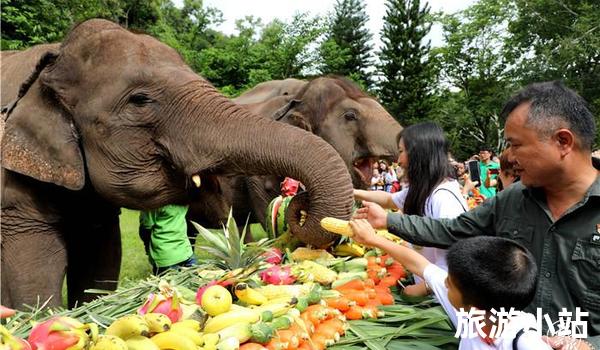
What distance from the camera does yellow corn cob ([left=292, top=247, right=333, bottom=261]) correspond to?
132 inches

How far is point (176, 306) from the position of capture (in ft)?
7.14

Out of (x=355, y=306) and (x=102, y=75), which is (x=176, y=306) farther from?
(x=102, y=75)

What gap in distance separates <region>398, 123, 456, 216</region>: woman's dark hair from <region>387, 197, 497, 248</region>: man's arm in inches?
20.7

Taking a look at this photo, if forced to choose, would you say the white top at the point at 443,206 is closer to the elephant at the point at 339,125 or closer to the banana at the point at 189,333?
the banana at the point at 189,333

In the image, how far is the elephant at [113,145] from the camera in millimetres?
3219

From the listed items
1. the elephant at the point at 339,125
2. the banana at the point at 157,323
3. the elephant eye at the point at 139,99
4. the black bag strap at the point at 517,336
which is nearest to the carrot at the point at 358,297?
the black bag strap at the point at 517,336

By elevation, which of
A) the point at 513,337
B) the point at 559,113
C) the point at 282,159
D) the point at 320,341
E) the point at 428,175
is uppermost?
the point at 559,113

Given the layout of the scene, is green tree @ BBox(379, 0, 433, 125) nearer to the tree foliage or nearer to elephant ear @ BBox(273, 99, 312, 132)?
the tree foliage

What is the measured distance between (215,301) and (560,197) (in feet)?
5.23

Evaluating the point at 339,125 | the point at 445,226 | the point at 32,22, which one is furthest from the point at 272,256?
the point at 32,22

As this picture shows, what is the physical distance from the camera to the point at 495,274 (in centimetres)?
205

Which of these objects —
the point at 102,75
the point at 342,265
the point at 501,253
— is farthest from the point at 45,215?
the point at 501,253

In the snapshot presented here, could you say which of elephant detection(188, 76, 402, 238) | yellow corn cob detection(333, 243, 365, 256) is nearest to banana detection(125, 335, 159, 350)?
yellow corn cob detection(333, 243, 365, 256)

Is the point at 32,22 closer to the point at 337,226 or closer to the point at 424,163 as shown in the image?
the point at 424,163
